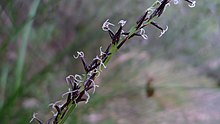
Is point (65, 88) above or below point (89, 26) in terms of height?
below

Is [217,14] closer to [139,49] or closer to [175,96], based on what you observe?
[139,49]

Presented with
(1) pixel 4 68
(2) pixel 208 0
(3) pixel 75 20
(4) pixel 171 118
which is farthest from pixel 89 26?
(2) pixel 208 0

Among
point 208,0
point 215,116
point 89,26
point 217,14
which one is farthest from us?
point 215,116

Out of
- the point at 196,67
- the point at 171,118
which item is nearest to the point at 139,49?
the point at 171,118

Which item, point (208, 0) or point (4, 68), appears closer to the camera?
point (208, 0)

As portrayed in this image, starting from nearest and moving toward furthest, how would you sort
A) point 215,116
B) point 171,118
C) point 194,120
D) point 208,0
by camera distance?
point 208,0
point 171,118
point 194,120
point 215,116

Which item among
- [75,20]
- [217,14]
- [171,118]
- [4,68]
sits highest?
[75,20]
